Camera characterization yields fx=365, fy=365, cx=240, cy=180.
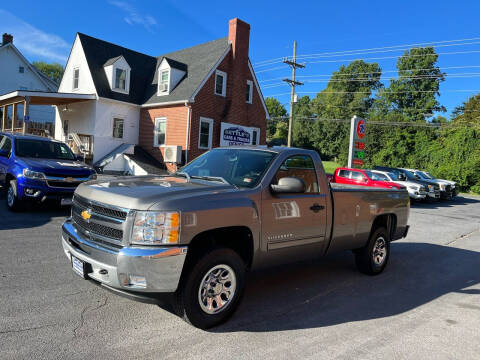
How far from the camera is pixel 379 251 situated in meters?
6.00

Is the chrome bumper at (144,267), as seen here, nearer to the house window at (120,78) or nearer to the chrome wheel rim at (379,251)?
the chrome wheel rim at (379,251)

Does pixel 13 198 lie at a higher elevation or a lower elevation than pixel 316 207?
lower

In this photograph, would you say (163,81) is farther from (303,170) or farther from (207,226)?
(207,226)

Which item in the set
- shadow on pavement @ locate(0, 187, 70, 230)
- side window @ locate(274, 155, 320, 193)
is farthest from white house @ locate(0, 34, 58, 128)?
side window @ locate(274, 155, 320, 193)

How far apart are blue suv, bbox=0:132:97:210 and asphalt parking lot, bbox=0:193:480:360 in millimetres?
2080

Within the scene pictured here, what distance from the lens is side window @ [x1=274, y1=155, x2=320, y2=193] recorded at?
4.58m

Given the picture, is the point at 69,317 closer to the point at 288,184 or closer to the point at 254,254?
the point at 254,254

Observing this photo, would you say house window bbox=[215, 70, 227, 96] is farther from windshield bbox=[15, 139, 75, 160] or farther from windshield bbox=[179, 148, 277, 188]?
windshield bbox=[179, 148, 277, 188]

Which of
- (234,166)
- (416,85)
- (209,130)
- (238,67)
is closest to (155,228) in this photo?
(234,166)

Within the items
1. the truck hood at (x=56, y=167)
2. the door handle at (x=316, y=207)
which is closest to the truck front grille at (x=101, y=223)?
the door handle at (x=316, y=207)

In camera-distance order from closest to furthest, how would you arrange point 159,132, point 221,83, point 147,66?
1. point 159,132
2. point 221,83
3. point 147,66

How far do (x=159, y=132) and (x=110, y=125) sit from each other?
2874mm

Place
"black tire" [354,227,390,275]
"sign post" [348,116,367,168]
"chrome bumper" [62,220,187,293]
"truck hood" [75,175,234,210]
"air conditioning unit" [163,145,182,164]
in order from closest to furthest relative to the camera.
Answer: "chrome bumper" [62,220,187,293], "truck hood" [75,175,234,210], "black tire" [354,227,390,275], "sign post" [348,116,367,168], "air conditioning unit" [163,145,182,164]

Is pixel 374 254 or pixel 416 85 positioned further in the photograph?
pixel 416 85
